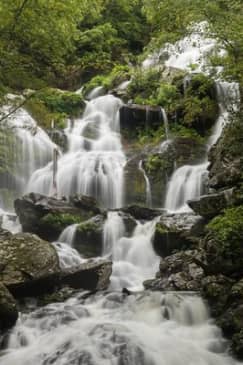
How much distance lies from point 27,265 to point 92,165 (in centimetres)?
875

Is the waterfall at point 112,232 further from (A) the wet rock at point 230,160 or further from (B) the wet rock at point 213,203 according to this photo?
(A) the wet rock at point 230,160

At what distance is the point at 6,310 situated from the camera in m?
7.86

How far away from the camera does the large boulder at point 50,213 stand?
1360cm

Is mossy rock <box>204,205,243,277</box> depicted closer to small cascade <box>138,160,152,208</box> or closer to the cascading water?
the cascading water

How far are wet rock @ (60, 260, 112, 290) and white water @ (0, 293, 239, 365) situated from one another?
862 millimetres

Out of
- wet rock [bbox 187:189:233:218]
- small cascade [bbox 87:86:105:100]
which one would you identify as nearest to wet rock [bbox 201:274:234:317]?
wet rock [bbox 187:189:233:218]

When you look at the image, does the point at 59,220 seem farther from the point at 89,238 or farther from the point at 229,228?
the point at 229,228

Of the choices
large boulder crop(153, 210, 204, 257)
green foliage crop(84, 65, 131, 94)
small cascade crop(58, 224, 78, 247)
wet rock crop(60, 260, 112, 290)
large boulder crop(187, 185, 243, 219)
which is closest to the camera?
wet rock crop(60, 260, 112, 290)

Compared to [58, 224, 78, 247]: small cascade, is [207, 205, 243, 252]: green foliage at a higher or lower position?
higher

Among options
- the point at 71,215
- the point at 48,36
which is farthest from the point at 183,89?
the point at 48,36

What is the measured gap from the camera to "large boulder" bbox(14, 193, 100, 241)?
1360 centimetres

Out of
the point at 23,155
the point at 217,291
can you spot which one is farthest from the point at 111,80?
the point at 217,291

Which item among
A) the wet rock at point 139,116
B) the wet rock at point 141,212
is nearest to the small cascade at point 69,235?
the wet rock at point 141,212

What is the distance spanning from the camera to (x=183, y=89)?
20.9m
